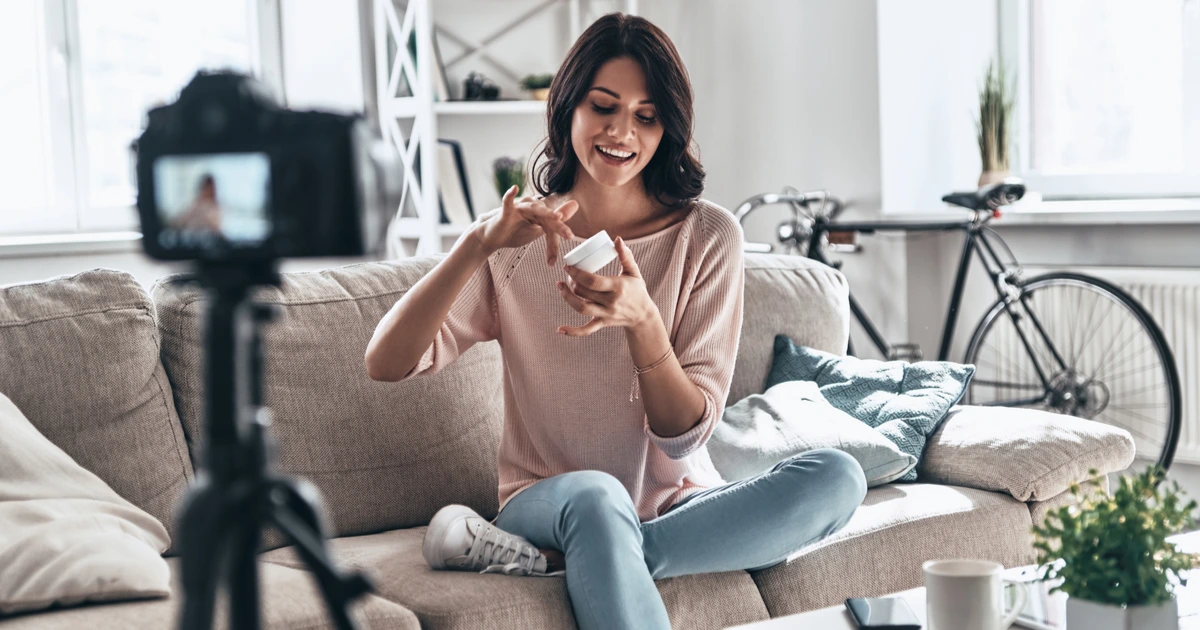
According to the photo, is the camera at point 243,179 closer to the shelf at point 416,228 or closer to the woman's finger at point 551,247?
the woman's finger at point 551,247

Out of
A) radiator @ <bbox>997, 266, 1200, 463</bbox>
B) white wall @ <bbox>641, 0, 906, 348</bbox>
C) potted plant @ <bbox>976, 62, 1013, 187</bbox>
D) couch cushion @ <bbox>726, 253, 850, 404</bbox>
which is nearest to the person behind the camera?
couch cushion @ <bbox>726, 253, 850, 404</bbox>

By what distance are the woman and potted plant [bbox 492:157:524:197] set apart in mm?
1981

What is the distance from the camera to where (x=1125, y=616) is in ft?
3.43

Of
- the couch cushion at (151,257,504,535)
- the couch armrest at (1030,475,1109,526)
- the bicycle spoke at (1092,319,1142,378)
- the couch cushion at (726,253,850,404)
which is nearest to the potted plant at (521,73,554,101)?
the couch cushion at (726,253,850,404)

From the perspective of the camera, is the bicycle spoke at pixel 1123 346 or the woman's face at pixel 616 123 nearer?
the woman's face at pixel 616 123

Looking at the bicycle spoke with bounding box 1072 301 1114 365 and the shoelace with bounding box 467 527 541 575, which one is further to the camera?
the bicycle spoke with bounding box 1072 301 1114 365

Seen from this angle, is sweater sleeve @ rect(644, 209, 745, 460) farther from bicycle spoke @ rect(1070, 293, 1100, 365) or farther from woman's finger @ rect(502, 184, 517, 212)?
bicycle spoke @ rect(1070, 293, 1100, 365)

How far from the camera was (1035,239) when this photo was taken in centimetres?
337

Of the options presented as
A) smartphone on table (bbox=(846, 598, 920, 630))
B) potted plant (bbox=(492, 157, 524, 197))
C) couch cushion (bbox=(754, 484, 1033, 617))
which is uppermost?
potted plant (bbox=(492, 157, 524, 197))

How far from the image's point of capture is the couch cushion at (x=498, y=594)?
4.72 ft

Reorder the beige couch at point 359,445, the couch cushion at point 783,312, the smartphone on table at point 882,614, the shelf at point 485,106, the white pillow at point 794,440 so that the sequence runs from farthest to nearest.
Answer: the shelf at point 485,106 < the couch cushion at point 783,312 < the white pillow at point 794,440 < the beige couch at point 359,445 < the smartphone on table at point 882,614

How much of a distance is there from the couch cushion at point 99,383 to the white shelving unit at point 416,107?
1.96 metres

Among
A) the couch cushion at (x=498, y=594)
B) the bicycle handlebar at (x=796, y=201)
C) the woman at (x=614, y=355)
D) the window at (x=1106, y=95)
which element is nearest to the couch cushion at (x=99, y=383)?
the couch cushion at (x=498, y=594)

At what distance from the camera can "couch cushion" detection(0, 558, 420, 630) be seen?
1.31 meters
